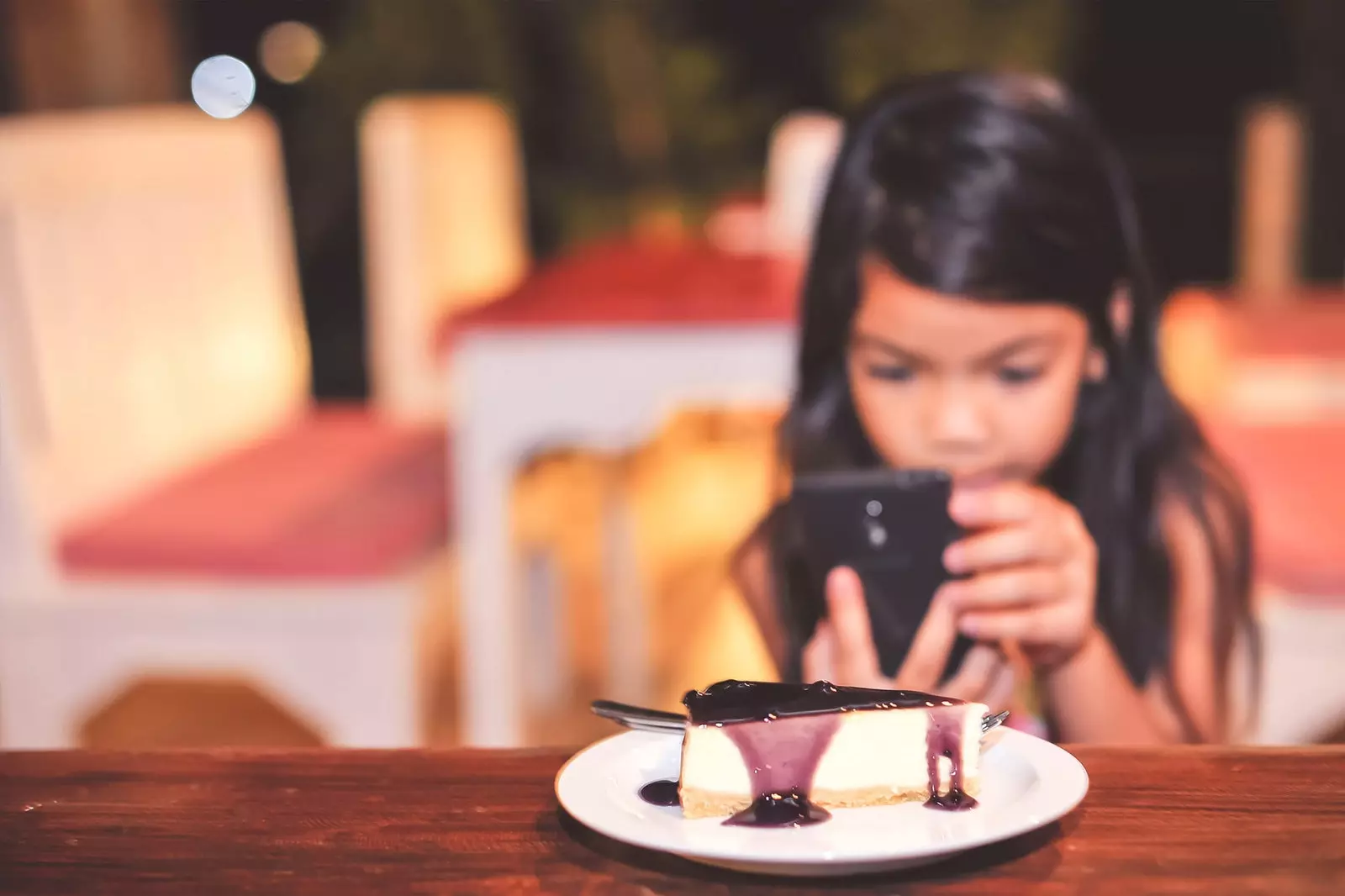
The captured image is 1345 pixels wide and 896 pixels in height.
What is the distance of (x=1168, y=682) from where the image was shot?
48.3 inches

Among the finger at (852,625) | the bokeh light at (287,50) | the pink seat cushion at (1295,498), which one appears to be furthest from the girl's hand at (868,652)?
the bokeh light at (287,50)

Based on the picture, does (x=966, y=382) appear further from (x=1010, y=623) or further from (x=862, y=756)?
(x=862, y=756)

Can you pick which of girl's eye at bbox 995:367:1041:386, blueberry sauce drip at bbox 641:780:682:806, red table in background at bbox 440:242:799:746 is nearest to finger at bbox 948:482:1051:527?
girl's eye at bbox 995:367:1041:386

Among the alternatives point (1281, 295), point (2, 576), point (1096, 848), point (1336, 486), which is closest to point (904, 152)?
point (1096, 848)

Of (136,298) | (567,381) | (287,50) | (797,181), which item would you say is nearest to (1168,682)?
(567,381)

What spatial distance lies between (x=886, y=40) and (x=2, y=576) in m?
3.77

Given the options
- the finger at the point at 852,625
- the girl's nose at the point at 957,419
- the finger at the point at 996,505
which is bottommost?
the finger at the point at 852,625

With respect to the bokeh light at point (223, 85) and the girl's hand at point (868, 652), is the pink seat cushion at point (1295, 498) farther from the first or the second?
the bokeh light at point (223, 85)

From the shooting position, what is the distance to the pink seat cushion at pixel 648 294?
6.74 feet

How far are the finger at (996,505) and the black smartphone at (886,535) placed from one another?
4 cm

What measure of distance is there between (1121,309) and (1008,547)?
312 mm

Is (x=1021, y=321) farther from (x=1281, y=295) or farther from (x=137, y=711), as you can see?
(x=1281, y=295)

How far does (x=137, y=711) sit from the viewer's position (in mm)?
2840

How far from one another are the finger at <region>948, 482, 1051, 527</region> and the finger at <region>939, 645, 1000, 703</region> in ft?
0.28
